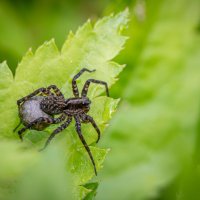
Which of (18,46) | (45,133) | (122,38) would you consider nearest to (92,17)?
(18,46)

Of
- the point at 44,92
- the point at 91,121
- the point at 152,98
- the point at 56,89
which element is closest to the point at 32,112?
the point at 44,92

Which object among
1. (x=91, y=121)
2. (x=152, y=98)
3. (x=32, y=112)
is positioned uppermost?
(x=152, y=98)

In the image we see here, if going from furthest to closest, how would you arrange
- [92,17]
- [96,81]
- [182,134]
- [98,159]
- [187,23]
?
[92,17], [187,23], [182,134], [96,81], [98,159]

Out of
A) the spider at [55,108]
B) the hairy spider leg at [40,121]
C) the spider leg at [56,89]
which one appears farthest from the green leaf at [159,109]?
the spider leg at [56,89]

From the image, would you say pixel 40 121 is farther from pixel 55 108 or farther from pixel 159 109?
pixel 159 109

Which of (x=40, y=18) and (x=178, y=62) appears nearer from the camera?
(x=178, y=62)

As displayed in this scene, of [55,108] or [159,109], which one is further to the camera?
[159,109]

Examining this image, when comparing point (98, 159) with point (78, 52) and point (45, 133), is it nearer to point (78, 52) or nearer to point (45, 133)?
point (45, 133)

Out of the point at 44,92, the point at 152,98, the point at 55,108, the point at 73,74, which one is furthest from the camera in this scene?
the point at 152,98
